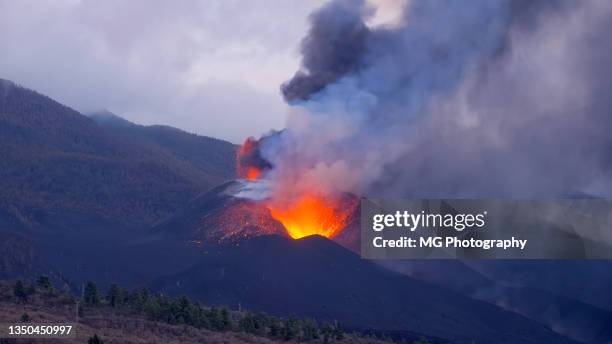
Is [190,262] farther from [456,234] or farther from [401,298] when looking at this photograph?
[456,234]

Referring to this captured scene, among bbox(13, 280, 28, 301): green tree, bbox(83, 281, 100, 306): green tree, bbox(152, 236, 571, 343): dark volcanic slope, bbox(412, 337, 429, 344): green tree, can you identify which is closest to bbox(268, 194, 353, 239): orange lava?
bbox(152, 236, 571, 343): dark volcanic slope

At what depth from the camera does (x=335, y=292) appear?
487 ft

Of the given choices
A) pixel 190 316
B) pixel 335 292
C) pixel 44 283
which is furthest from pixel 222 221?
pixel 190 316

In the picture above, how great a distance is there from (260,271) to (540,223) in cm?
7384

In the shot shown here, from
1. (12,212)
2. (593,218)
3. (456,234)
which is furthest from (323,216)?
(456,234)

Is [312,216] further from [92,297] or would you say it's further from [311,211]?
[92,297]

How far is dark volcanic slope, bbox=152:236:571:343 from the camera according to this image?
140 m

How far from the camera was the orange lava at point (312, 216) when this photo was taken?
17225 centimetres

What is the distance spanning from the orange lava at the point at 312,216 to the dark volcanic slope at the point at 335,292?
983cm

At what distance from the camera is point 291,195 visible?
6860 inches

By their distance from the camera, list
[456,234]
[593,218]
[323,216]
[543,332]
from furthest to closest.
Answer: [323,216] → [543,332] → [593,218] → [456,234]

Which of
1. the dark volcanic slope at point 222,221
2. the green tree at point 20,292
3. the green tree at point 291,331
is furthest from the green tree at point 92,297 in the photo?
the dark volcanic slope at point 222,221

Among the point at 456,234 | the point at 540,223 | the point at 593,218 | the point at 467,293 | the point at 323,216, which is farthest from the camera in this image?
the point at 323,216

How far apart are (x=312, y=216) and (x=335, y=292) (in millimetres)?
27602
